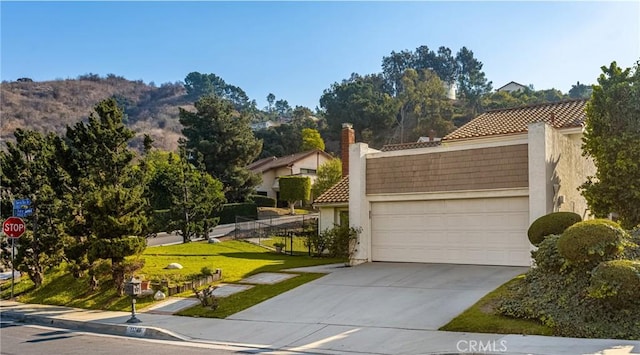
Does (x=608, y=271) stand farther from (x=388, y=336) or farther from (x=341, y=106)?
(x=341, y=106)

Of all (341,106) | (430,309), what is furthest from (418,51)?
(430,309)

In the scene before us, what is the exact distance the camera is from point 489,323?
36.3 ft

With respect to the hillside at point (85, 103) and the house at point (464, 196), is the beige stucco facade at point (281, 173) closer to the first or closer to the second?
the house at point (464, 196)

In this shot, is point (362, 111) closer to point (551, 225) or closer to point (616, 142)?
point (616, 142)

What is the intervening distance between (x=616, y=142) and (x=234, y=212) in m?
35.0

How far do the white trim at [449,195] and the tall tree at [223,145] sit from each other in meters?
30.8

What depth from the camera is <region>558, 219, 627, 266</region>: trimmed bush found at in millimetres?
11438

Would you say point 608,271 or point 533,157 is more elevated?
point 533,157

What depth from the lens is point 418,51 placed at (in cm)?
11731

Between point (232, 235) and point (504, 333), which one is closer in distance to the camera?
point (504, 333)

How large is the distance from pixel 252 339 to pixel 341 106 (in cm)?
6464

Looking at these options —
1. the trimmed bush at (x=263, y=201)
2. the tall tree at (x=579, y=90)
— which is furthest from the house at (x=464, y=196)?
the tall tree at (x=579, y=90)

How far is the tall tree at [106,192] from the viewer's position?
55.3 feet

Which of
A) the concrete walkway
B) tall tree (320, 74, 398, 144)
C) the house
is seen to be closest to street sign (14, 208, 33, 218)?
the concrete walkway
